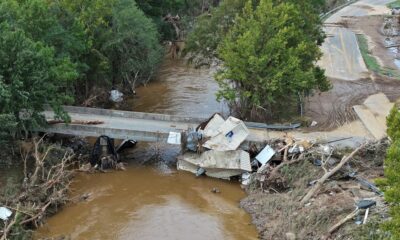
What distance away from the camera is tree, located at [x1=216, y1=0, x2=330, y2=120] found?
3219cm

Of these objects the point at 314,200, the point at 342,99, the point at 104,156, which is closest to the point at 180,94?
the point at 342,99

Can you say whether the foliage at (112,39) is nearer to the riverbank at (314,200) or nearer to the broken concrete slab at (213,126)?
the broken concrete slab at (213,126)

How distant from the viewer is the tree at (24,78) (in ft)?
87.8

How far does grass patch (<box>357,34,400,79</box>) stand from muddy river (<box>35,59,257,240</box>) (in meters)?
24.9

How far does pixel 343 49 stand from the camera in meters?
57.2

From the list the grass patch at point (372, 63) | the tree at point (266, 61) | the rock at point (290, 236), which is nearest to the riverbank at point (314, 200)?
the rock at point (290, 236)

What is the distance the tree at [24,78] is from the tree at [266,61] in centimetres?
1048

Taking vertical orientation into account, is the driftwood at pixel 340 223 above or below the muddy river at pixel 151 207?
above

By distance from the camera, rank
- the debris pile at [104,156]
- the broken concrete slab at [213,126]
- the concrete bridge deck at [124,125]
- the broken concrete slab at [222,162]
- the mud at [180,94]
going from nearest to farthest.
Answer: the broken concrete slab at [222,162]
the broken concrete slab at [213,126]
the concrete bridge deck at [124,125]
the debris pile at [104,156]
the mud at [180,94]

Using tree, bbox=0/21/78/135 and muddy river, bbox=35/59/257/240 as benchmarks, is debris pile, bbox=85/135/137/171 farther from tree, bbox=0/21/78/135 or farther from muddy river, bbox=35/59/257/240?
tree, bbox=0/21/78/135

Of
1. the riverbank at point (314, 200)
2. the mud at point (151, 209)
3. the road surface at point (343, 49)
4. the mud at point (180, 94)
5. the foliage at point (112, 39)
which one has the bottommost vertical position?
the mud at point (151, 209)

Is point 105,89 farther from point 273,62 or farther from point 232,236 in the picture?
point 232,236

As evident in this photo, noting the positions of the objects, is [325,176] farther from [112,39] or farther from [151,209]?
[112,39]

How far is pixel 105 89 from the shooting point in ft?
141
